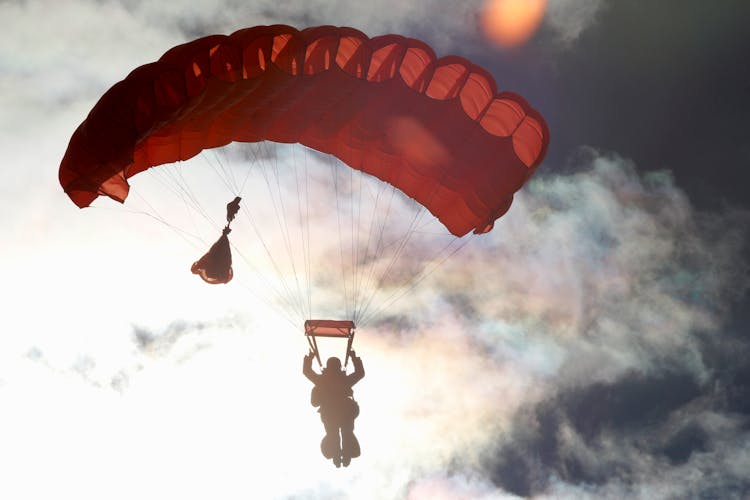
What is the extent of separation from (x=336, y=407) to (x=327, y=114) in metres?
4.66

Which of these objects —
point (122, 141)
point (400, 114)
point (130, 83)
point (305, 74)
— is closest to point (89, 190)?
point (122, 141)

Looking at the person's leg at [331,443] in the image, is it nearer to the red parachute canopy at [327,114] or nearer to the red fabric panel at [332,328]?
the red fabric panel at [332,328]

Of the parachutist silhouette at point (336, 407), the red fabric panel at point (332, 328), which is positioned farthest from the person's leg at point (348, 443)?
the red fabric panel at point (332, 328)

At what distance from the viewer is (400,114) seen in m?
10.1

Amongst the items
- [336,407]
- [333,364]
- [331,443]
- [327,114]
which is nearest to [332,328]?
[333,364]

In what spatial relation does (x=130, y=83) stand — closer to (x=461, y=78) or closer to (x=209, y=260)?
(x=209, y=260)

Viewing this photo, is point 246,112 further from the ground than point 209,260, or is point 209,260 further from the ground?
point 246,112

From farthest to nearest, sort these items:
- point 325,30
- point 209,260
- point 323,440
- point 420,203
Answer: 1. point 420,203
2. point 209,260
3. point 323,440
4. point 325,30

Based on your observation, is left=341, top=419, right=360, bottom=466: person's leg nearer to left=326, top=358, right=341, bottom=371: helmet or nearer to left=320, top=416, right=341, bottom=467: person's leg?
left=320, top=416, right=341, bottom=467: person's leg

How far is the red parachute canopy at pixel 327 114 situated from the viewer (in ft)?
30.7

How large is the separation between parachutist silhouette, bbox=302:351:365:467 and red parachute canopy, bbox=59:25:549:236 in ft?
11.2

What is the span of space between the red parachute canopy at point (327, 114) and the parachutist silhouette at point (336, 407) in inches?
134

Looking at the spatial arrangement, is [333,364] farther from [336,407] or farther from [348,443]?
[348,443]

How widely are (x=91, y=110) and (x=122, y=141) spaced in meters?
0.70
